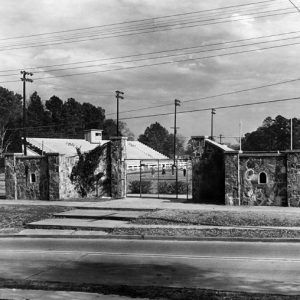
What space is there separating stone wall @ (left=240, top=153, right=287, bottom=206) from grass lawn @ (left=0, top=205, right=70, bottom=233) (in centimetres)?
795

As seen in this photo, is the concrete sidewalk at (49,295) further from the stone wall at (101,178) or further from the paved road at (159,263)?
the stone wall at (101,178)

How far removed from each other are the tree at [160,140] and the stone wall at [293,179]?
135525 millimetres

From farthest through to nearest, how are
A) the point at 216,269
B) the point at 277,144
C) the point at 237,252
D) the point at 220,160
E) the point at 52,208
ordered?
the point at 277,144
the point at 220,160
the point at 52,208
the point at 237,252
the point at 216,269

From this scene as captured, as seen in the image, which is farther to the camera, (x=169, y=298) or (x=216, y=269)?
(x=216, y=269)

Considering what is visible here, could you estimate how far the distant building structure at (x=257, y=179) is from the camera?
21047 mm

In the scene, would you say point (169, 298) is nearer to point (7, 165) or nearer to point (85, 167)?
point (85, 167)

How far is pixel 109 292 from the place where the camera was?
7.27m

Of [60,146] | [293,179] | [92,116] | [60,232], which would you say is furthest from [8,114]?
[60,232]

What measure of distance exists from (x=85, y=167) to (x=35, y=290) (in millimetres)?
18584

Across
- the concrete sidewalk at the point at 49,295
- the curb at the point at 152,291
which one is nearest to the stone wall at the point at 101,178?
the curb at the point at 152,291

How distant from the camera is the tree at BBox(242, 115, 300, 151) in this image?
94.0 meters

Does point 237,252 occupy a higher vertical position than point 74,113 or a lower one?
lower

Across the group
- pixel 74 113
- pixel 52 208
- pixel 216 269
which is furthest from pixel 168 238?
pixel 74 113

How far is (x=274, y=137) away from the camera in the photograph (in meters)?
97.4
